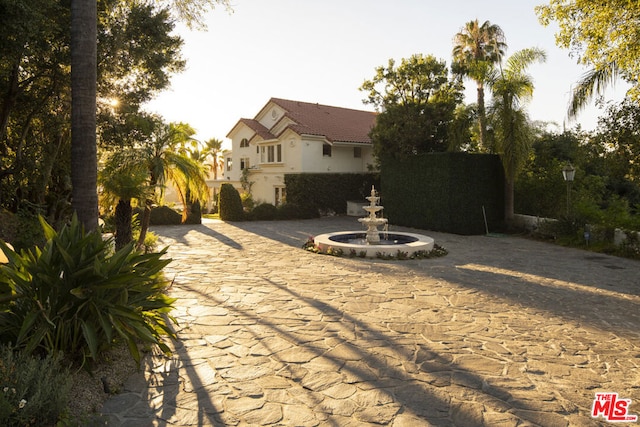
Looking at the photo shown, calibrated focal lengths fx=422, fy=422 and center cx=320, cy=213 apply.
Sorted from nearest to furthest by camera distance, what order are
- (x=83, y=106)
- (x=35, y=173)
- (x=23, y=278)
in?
(x=23, y=278) → (x=83, y=106) → (x=35, y=173)

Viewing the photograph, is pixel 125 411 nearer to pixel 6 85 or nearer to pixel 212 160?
pixel 6 85

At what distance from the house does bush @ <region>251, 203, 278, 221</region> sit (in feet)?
10.3

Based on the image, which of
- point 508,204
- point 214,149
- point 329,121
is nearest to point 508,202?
point 508,204

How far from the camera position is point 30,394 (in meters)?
4.46

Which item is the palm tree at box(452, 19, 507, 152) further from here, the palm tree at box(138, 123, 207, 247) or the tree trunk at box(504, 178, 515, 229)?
the palm tree at box(138, 123, 207, 247)

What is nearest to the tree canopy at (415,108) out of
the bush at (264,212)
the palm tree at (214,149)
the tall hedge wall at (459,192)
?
the tall hedge wall at (459,192)

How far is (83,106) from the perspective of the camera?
7.69 metres

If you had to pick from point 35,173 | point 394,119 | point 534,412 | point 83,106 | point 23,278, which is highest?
point 394,119

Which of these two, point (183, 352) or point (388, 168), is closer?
point (183, 352)

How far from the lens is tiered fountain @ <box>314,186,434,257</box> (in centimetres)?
1545

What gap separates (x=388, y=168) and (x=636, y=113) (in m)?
13.8

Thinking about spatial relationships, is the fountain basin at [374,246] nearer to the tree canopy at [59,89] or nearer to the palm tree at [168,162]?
the palm tree at [168,162]

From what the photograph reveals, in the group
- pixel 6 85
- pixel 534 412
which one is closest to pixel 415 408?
pixel 534 412

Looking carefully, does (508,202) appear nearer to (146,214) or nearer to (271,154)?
(146,214)
